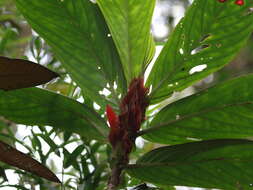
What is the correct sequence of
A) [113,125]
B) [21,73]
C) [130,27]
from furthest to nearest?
[130,27] → [113,125] → [21,73]

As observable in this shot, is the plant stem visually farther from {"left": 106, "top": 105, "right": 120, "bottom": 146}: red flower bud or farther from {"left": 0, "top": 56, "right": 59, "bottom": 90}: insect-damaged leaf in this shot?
{"left": 0, "top": 56, "right": 59, "bottom": 90}: insect-damaged leaf

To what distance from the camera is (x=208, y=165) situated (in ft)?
2.59

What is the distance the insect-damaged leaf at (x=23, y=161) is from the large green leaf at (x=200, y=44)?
29cm

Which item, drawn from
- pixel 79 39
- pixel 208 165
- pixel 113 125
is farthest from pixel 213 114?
pixel 79 39

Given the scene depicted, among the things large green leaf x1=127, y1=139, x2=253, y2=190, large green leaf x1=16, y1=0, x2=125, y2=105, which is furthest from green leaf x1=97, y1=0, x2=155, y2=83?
large green leaf x1=127, y1=139, x2=253, y2=190

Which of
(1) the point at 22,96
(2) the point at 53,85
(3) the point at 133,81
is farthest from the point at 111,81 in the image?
(2) the point at 53,85

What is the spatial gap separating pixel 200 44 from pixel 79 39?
0.85ft

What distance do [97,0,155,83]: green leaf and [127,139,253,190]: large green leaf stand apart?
0.63 feet

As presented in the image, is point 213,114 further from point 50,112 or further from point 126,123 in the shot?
point 50,112

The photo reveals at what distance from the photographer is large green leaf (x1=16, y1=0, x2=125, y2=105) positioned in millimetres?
831

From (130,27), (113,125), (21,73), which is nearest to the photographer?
(21,73)

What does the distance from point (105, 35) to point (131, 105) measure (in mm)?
205

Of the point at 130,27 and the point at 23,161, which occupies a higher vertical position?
the point at 130,27

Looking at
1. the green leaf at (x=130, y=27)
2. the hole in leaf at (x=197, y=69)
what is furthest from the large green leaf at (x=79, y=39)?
the hole in leaf at (x=197, y=69)
